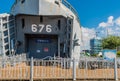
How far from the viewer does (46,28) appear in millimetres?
26344

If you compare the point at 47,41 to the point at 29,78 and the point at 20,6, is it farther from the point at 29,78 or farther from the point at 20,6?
the point at 29,78

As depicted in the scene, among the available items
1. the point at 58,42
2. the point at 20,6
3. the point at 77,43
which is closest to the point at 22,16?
the point at 20,6

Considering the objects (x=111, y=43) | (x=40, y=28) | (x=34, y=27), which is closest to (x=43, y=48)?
(x=40, y=28)

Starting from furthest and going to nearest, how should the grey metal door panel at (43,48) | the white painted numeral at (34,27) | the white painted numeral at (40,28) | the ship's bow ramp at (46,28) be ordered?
the grey metal door panel at (43,48) → the white painted numeral at (34,27) → the white painted numeral at (40,28) → the ship's bow ramp at (46,28)

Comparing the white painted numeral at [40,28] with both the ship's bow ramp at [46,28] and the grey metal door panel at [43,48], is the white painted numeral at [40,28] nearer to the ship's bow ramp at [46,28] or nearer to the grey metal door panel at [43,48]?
the ship's bow ramp at [46,28]

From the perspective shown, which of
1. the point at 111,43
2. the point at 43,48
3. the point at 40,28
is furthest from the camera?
the point at 111,43

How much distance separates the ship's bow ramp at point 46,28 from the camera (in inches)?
976

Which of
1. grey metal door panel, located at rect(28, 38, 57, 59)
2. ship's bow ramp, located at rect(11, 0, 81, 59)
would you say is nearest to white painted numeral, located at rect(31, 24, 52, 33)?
ship's bow ramp, located at rect(11, 0, 81, 59)

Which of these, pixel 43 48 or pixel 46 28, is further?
pixel 43 48

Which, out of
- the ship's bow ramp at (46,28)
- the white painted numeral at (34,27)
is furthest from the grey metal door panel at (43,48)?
the white painted numeral at (34,27)

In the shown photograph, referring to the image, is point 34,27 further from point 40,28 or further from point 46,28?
point 46,28

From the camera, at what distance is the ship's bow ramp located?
2478cm

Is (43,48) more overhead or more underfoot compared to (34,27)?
more underfoot

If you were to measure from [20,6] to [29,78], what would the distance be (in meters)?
13.5
